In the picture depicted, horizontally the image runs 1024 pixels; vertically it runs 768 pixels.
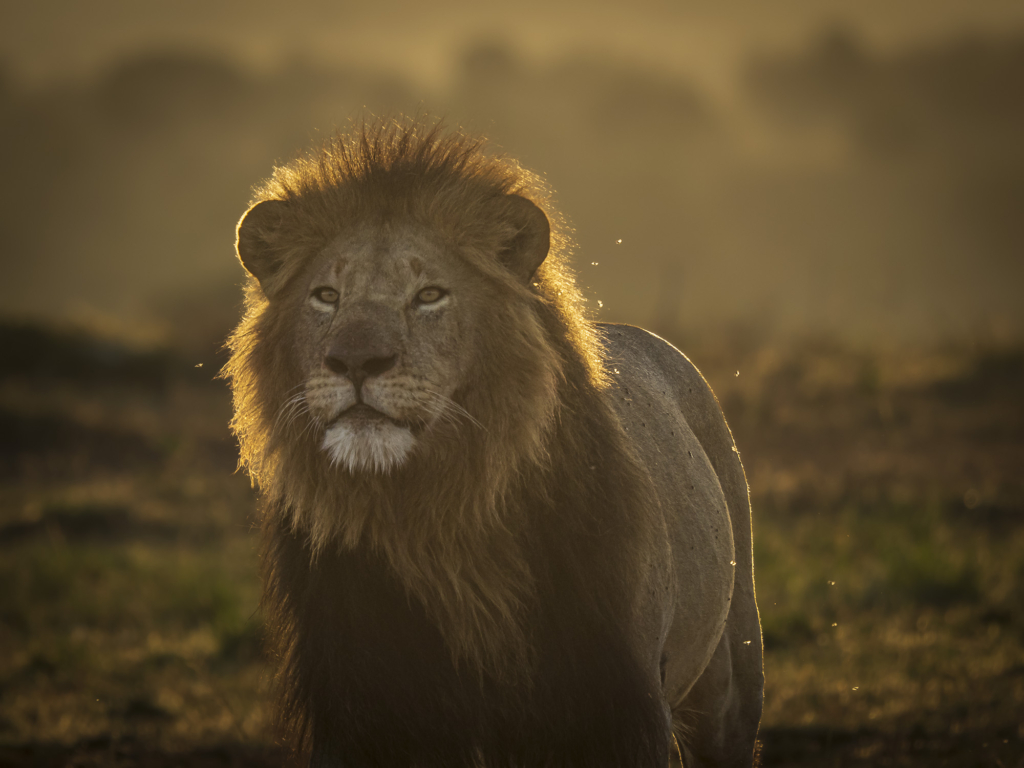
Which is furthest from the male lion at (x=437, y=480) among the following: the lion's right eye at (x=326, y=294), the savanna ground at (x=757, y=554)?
the savanna ground at (x=757, y=554)

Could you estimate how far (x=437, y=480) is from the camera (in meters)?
2.79

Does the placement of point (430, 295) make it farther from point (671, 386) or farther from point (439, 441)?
point (671, 386)

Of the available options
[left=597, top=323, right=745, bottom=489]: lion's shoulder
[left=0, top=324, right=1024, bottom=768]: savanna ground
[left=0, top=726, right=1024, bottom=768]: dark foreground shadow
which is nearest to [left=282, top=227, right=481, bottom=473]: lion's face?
[left=597, top=323, right=745, bottom=489]: lion's shoulder

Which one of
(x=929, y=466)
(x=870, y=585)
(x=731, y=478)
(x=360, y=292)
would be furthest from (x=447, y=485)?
(x=929, y=466)

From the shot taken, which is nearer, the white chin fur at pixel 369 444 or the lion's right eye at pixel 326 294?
the white chin fur at pixel 369 444

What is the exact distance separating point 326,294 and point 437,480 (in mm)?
605

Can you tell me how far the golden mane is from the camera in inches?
110

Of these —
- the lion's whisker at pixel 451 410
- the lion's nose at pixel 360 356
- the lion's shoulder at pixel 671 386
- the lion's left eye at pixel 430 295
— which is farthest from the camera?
the lion's shoulder at pixel 671 386

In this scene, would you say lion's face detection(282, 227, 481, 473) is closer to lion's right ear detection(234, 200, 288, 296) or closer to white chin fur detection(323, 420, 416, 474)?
white chin fur detection(323, 420, 416, 474)

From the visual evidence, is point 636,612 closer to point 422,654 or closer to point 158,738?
point 422,654

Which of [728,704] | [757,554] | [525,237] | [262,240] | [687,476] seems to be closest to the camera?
A: [525,237]

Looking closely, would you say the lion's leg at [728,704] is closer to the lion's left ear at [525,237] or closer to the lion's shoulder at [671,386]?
the lion's shoulder at [671,386]

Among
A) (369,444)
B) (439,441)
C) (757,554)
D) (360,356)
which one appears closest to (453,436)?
(439,441)

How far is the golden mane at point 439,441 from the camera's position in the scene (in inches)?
110
